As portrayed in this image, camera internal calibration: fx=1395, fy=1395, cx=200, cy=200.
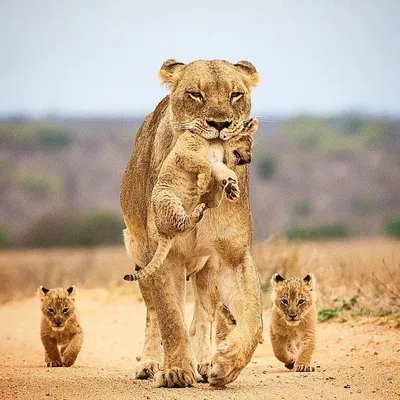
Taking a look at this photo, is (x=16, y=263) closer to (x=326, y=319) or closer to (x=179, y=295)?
(x=326, y=319)

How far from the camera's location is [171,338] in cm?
902

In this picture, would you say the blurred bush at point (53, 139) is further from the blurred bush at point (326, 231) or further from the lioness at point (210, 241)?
the lioness at point (210, 241)

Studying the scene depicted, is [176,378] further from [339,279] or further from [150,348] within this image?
[339,279]

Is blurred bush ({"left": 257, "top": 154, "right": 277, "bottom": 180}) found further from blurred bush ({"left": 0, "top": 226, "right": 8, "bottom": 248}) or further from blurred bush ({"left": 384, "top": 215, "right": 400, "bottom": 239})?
blurred bush ({"left": 0, "top": 226, "right": 8, "bottom": 248})

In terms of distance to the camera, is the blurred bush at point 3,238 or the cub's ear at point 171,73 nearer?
the cub's ear at point 171,73

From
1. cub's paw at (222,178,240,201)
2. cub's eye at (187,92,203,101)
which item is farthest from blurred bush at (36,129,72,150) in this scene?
cub's paw at (222,178,240,201)

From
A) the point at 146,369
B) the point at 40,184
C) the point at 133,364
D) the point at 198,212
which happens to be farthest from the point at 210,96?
the point at 40,184

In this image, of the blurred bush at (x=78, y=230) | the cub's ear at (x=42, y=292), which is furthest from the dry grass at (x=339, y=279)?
the blurred bush at (x=78, y=230)

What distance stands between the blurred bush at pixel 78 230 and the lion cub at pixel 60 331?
25367 mm

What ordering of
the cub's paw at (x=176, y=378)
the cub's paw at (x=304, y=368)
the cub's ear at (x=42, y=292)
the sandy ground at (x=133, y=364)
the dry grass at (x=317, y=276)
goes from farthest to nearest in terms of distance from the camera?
the dry grass at (x=317, y=276)
the cub's ear at (x=42, y=292)
the cub's paw at (x=304, y=368)
the cub's paw at (x=176, y=378)
the sandy ground at (x=133, y=364)

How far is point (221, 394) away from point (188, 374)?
1.21 feet

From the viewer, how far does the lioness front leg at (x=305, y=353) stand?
34.8 feet

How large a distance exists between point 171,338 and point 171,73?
5.85 feet

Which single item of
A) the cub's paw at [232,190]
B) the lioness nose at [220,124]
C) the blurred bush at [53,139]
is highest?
the blurred bush at [53,139]
